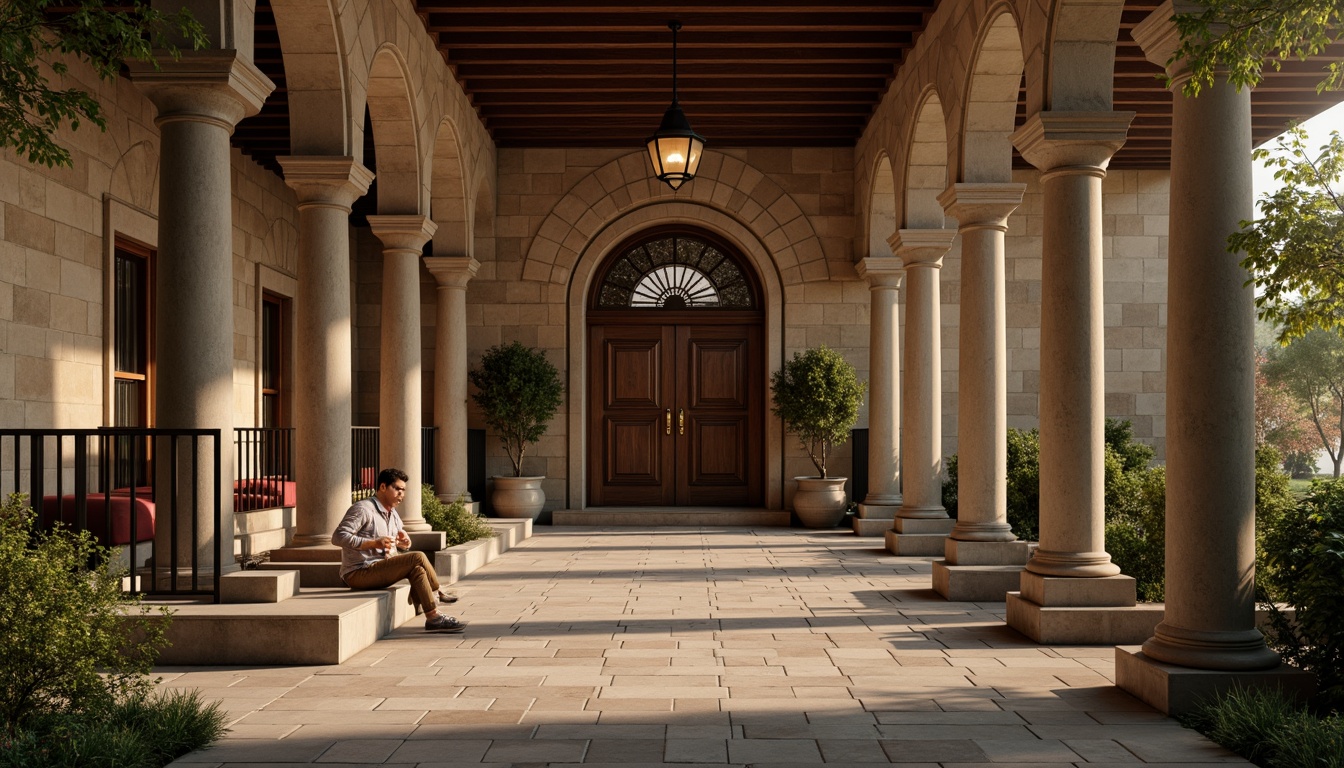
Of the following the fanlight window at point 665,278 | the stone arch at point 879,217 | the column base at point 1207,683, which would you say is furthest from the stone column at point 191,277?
the fanlight window at point 665,278

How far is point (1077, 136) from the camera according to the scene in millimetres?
7152

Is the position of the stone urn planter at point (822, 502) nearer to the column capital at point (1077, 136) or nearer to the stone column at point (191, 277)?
the column capital at point (1077, 136)

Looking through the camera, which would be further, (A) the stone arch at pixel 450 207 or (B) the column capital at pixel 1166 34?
(A) the stone arch at pixel 450 207

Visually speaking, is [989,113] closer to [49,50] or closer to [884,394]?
[884,394]

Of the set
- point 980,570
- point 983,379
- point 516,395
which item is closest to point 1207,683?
point 980,570

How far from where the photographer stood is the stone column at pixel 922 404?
12.3 meters

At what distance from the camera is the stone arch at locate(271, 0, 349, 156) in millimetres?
8375

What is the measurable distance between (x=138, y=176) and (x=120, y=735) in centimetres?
838

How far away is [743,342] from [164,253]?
11293mm

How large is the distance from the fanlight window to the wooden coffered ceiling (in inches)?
64.5

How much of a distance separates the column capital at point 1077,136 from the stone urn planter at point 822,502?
8.67m

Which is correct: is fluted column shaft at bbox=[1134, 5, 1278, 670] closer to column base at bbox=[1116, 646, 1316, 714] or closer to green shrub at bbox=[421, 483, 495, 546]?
column base at bbox=[1116, 646, 1316, 714]

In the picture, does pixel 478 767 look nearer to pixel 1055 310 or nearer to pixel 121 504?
pixel 1055 310

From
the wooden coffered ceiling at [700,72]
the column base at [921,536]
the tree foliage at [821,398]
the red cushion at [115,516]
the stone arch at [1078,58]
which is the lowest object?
the column base at [921,536]
